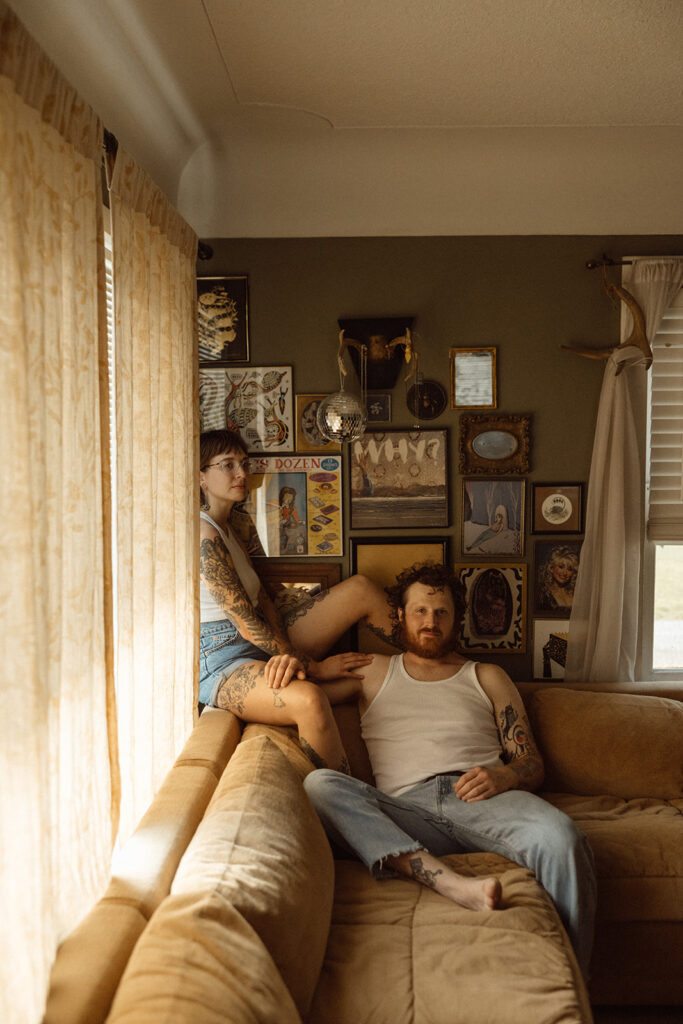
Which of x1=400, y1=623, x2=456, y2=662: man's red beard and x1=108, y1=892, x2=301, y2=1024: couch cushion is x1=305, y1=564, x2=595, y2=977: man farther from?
x1=108, y1=892, x2=301, y2=1024: couch cushion

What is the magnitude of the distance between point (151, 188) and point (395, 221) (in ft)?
4.24

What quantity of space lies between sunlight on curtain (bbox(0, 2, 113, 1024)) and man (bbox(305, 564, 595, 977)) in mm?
808

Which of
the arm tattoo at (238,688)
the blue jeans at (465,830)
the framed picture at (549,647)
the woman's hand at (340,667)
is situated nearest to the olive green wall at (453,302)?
the framed picture at (549,647)

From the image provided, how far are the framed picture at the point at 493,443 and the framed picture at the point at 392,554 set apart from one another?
14.1 inches

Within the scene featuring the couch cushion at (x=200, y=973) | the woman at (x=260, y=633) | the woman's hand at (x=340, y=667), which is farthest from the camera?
the woman's hand at (x=340, y=667)

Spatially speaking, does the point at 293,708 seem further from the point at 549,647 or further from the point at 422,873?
the point at 549,647

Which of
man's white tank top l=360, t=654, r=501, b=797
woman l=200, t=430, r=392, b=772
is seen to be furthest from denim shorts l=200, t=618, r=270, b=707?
man's white tank top l=360, t=654, r=501, b=797

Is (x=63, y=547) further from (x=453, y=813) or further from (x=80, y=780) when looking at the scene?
(x=453, y=813)

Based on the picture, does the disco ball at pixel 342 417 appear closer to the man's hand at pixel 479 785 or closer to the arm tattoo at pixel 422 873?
the man's hand at pixel 479 785

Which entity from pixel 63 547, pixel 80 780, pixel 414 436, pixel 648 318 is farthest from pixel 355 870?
pixel 648 318

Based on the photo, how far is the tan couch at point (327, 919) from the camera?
1209mm

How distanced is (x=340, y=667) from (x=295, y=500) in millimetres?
770

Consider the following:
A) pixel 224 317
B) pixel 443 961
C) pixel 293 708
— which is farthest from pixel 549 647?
pixel 224 317

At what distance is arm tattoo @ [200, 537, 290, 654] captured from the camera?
8.61 ft
